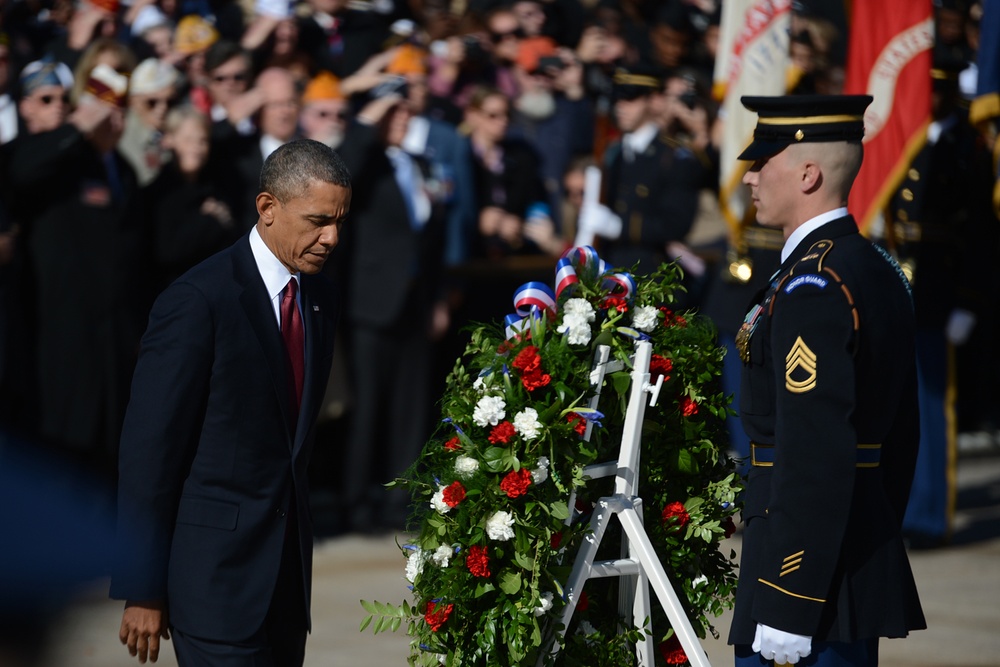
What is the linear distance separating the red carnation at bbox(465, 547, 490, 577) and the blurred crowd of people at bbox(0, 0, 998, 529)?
3.73 metres

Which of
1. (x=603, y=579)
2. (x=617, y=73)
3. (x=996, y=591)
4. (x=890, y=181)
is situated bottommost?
(x=996, y=591)

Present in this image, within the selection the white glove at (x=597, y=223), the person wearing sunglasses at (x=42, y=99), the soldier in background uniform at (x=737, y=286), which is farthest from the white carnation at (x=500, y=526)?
the white glove at (x=597, y=223)

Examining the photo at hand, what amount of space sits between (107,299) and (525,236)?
2896mm

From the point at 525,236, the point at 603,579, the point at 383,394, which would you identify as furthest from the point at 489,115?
the point at 603,579

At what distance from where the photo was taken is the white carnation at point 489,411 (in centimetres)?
365

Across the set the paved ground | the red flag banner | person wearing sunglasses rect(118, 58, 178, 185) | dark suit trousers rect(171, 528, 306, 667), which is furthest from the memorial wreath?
the red flag banner

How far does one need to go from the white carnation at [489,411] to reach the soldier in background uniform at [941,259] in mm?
4890

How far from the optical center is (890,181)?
773 centimetres

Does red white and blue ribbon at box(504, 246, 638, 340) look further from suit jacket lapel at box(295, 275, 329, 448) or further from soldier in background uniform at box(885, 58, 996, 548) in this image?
soldier in background uniform at box(885, 58, 996, 548)

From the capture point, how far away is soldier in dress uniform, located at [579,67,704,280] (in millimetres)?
8922

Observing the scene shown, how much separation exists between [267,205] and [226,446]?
560 millimetres

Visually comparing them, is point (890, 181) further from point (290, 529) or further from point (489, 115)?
point (290, 529)

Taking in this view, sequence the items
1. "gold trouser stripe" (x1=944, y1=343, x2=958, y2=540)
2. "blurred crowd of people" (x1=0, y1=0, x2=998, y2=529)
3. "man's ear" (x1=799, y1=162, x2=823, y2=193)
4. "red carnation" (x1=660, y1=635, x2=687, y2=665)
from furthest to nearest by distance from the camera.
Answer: "gold trouser stripe" (x1=944, y1=343, x2=958, y2=540) → "blurred crowd of people" (x1=0, y1=0, x2=998, y2=529) → "red carnation" (x1=660, y1=635, x2=687, y2=665) → "man's ear" (x1=799, y1=162, x2=823, y2=193)

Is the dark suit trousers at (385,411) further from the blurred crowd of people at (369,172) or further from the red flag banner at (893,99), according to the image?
the red flag banner at (893,99)
